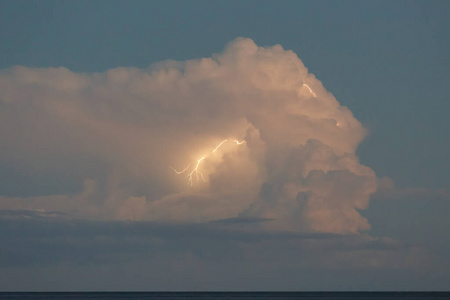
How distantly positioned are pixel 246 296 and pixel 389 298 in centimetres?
1204

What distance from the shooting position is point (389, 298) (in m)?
58.6

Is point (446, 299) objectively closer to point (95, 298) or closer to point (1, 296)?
point (95, 298)

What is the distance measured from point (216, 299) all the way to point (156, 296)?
4.65m

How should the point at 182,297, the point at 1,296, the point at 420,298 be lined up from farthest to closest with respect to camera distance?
the point at 420,298
the point at 182,297
the point at 1,296

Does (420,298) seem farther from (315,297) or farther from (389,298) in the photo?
(315,297)

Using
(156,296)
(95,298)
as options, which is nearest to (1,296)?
(95,298)

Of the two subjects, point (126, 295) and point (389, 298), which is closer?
point (126, 295)

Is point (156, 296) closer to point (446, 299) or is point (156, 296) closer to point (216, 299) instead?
point (216, 299)

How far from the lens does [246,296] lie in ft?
184

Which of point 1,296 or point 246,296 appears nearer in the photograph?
point 1,296

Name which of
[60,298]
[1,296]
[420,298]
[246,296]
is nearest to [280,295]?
[246,296]

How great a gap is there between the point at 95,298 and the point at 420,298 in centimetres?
2637

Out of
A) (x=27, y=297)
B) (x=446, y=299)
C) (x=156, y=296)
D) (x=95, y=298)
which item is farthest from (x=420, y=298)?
(x=27, y=297)

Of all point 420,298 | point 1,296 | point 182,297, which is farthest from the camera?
point 420,298
